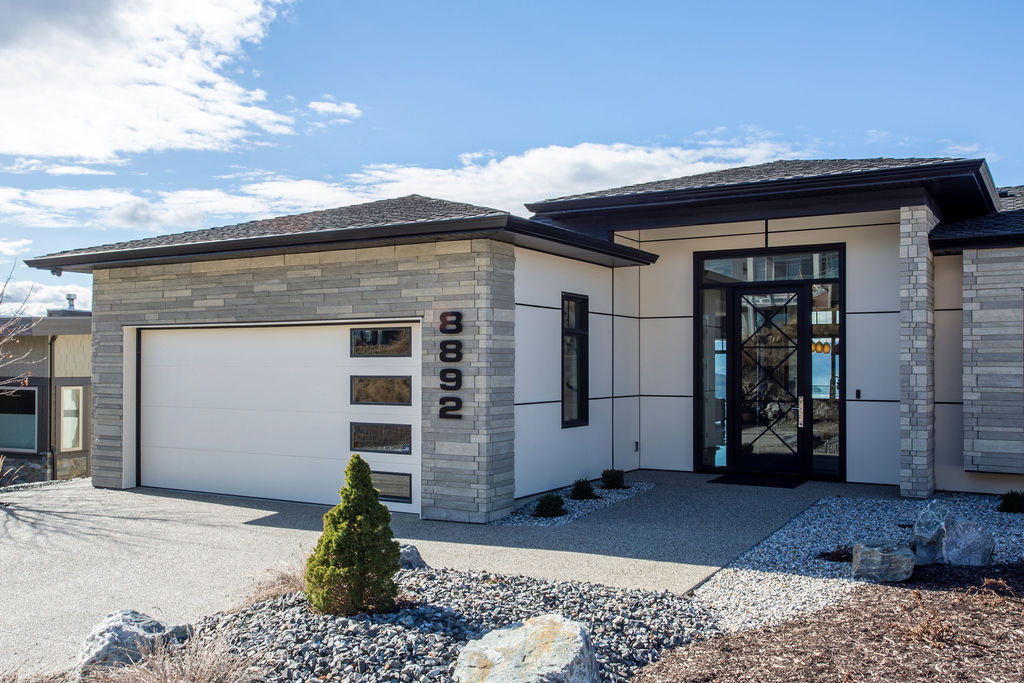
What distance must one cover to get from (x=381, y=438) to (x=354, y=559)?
487 cm

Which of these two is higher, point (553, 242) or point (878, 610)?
point (553, 242)

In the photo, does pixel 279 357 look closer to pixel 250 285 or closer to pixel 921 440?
pixel 250 285

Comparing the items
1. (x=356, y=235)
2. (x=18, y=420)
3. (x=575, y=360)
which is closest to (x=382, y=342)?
(x=356, y=235)

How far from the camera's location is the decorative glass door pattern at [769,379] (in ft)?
40.6

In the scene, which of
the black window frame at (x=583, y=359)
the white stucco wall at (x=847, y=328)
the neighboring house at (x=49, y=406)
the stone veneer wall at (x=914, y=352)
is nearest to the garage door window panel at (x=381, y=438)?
the black window frame at (x=583, y=359)

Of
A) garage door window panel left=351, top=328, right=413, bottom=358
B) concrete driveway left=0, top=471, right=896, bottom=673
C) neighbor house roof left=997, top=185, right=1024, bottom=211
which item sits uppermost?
neighbor house roof left=997, top=185, right=1024, bottom=211

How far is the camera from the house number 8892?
9523mm

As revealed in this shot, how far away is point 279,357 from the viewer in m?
11.1

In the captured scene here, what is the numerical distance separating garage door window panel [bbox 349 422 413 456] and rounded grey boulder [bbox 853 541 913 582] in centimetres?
500

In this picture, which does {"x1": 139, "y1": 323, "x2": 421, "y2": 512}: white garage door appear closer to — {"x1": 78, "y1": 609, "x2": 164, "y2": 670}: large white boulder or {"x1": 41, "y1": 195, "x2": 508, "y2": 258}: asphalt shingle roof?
{"x1": 41, "y1": 195, "x2": 508, "y2": 258}: asphalt shingle roof

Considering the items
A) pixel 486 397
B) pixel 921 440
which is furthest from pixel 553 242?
pixel 921 440

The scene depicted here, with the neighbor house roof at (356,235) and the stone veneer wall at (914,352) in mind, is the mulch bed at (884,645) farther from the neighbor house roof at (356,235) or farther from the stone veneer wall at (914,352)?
the neighbor house roof at (356,235)

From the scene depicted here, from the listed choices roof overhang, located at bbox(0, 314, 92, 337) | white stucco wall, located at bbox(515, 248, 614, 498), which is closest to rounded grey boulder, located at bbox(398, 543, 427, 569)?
white stucco wall, located at bbox(515, 248, 614, 498)

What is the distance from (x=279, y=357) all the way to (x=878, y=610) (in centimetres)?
766
